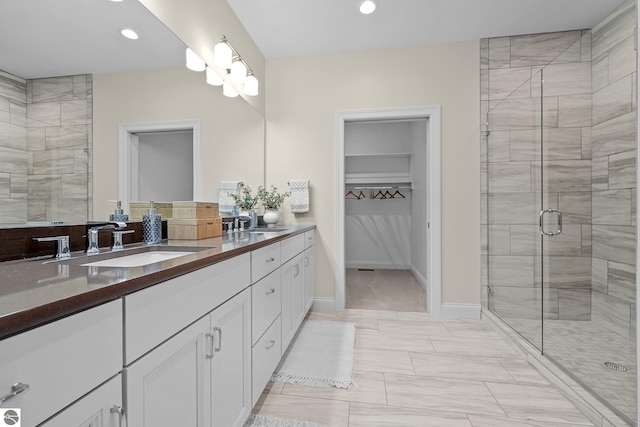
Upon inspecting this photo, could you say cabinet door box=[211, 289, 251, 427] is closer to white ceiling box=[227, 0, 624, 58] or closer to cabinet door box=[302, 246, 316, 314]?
cabinet door box=[302, 246, 316, 314]

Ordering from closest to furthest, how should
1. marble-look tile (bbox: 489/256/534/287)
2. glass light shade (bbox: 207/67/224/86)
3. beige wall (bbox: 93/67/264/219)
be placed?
beige wall (bbox: 93/67/264/219)
glass light shade (bbox: 207/67/224/86)
marble-look tile (bbox: 489/256/534/287)

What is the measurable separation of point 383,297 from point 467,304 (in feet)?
2.91

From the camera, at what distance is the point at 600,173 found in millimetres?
2271

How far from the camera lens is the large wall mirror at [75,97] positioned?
99 centimetres

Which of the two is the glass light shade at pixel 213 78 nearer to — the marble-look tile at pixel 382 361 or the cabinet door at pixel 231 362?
the cabinet door at pixel 231 362

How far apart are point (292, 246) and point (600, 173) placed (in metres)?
2.34

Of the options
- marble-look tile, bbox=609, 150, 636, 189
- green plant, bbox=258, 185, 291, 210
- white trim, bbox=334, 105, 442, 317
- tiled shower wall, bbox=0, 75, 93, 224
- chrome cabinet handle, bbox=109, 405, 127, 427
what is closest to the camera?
chrome cabinet handle, bbox=109, 405, 127, 427

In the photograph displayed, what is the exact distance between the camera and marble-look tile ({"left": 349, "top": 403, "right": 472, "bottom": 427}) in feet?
4.65

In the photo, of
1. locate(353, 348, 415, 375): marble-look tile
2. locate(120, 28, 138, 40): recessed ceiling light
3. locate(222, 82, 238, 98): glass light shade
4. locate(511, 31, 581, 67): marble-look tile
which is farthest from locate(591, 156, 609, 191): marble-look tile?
locate(120, 28, 138, 40): recessed ceiling light

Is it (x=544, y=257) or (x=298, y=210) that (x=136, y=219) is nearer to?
(x=298, y=210)

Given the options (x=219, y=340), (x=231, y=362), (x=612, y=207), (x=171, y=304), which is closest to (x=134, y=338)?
(x=171, y=304)

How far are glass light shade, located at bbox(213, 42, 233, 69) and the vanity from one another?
156cm

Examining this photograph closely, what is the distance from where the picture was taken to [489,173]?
9.10 feet

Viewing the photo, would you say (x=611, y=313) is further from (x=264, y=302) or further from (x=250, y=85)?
(x=250, y=85)
